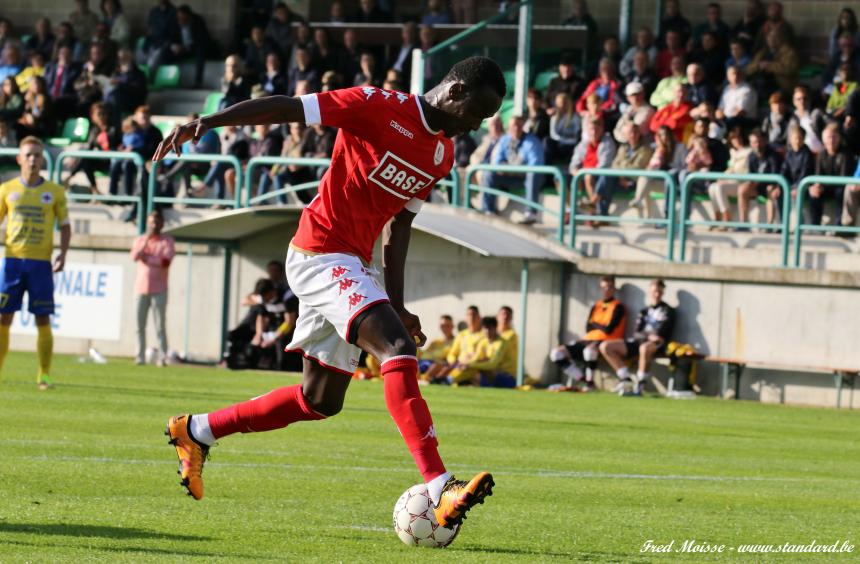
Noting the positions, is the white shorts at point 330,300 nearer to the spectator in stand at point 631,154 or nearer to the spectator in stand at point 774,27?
the spectator in stand at point 631,154

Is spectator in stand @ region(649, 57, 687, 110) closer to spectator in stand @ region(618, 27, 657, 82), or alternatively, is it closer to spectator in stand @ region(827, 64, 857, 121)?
spectator in stand @ region(618, 27, 657, 82)

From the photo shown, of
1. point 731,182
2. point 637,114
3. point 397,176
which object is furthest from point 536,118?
point 397,176

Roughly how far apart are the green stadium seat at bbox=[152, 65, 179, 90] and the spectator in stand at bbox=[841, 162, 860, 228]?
14093 mm

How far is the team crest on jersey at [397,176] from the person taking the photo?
25.0 ft

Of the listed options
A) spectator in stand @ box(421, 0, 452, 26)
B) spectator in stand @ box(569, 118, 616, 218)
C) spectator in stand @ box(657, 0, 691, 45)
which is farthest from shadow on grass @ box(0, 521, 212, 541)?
spectator in stand @ box(421, 0, 452, 26)

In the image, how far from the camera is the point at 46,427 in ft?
40.3

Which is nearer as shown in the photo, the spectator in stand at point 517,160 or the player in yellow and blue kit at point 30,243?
the player in yellow and blue kit at point 30,243

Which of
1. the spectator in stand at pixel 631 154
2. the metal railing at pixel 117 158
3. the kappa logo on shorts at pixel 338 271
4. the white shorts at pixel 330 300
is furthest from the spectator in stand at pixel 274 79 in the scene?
the kappa logo on shorts at pixel 338 271

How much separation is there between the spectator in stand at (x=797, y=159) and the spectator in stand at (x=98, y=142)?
35.9ft

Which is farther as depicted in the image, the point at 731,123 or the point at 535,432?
the point at 731,123

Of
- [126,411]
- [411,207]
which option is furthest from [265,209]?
[411,207]

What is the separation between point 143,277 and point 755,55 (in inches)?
387

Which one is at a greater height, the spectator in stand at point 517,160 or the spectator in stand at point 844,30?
the spectator in stand at point 844,30

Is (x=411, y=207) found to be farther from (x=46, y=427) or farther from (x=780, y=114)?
(x=780, y=114)
